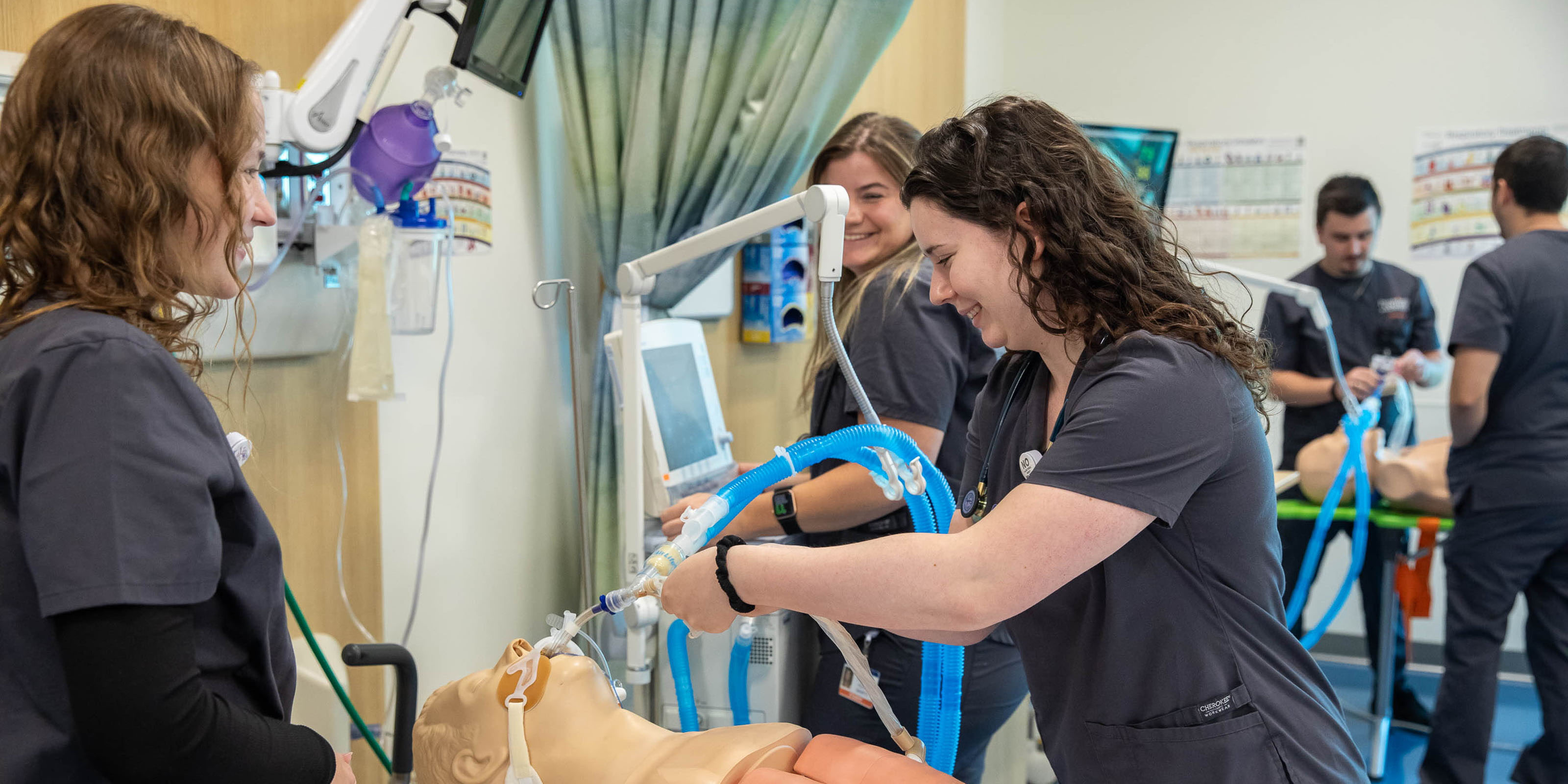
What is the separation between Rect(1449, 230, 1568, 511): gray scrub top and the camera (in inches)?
102

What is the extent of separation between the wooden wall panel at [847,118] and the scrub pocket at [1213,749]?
1.51 m

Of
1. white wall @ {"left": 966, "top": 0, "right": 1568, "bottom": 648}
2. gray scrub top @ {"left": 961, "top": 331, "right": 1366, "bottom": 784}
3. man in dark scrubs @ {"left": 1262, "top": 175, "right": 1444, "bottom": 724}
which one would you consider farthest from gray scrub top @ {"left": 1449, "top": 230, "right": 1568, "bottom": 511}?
gray scrub top @ {"left": 961, "top": 331, "right": 1366, "bottom": 784}

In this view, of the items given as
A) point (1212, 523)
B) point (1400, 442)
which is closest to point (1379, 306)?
point (1400, 442)

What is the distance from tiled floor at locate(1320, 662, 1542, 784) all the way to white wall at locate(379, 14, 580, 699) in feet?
7.40

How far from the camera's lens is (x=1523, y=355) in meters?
2.64

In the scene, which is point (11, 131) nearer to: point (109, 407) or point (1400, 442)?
point (109, 407)

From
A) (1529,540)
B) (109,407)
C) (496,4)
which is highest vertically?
(496,4)

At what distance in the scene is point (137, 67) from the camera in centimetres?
75

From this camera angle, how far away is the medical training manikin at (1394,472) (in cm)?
295

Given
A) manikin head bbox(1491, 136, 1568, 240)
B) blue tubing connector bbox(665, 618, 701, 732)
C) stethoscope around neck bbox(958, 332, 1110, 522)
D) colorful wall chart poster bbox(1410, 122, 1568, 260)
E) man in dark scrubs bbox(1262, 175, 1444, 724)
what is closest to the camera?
stethoscope around neck bbox(958, 332, 1110, 522)

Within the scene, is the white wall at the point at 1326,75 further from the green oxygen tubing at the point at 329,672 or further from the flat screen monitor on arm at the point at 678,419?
the green oxygen tubing at the point at 329,672

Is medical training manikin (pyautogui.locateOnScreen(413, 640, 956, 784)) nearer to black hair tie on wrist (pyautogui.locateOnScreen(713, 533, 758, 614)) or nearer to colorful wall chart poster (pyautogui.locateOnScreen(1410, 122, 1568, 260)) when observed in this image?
black hair tie on wrist (pyautogui.locateOnScreen(713, 533, 758, 614))

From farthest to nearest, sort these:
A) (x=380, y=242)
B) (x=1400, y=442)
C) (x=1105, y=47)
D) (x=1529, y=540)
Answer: (x=1105, y=47) < (x=1400, y=442) < (x=1529, y=540) < (x=380, y=242)

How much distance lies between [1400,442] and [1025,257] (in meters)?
3.08
